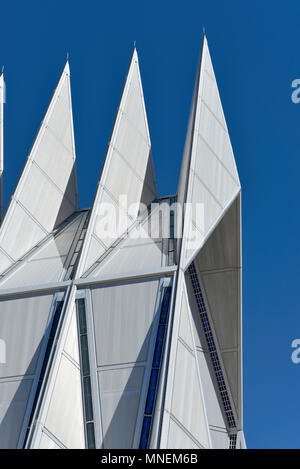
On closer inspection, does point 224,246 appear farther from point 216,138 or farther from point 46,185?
point 46,185

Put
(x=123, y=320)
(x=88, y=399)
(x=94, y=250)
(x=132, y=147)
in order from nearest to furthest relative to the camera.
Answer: (x=88, y=399), (x=123, y=320), (x=94, y=250), (x=132, y=147)

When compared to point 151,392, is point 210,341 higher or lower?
higher

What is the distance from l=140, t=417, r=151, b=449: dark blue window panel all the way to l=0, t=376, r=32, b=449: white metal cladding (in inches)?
113

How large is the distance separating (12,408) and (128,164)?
10.2 m

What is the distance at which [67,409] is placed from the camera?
548 inches

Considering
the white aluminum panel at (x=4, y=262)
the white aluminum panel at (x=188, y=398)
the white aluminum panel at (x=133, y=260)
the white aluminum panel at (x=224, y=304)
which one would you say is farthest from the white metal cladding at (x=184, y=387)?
the white aluminum panel at (x=4, y=262)

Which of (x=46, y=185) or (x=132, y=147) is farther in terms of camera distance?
(x=132, y=147)

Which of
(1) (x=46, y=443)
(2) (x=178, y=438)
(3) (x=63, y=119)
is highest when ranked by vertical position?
(3) (x=63, y=119)

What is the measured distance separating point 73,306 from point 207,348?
22.2ft

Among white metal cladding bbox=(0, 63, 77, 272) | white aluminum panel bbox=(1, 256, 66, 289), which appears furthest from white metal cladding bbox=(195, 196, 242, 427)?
white metal cladding bbox=(0, 63, 77, 272)

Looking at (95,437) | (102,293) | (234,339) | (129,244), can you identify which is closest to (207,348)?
(234,339)

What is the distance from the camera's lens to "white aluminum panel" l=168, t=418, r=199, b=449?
1244 cm

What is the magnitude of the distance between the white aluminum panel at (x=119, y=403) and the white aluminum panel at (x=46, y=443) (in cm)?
111

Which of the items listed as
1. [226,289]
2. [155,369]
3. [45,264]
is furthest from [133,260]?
[226,289]
